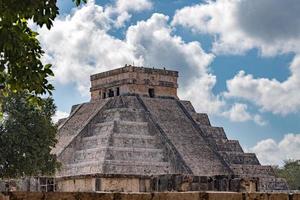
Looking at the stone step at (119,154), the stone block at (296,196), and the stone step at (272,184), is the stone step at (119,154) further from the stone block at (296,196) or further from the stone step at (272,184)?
the stone block at (296,196)

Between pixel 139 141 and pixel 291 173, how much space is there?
101 feet

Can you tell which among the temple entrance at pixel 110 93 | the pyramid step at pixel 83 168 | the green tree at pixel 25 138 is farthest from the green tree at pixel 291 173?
the green tree at pixel 25 138

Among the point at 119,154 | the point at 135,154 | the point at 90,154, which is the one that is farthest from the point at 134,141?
the point at 90,154

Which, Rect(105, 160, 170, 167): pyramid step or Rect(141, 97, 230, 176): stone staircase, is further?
Rect(141, 97, 230, 176): stone staircase

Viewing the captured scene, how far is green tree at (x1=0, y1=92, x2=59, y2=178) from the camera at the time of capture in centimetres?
3288

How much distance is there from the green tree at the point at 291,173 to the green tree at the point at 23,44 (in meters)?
58.2

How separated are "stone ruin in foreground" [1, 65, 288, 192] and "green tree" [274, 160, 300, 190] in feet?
61.7

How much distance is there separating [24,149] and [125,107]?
1581 centimetres

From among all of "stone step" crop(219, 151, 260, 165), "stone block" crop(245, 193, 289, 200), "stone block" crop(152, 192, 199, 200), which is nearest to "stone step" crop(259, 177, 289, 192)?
"stone step" crop(219, 151, 260, 165)

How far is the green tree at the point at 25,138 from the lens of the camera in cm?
3288

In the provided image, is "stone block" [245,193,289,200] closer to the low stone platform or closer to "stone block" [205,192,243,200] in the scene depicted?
the low stone platform

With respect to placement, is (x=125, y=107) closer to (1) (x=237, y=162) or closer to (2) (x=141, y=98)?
(2) (x=141, y=98)

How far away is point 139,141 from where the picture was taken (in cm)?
4534

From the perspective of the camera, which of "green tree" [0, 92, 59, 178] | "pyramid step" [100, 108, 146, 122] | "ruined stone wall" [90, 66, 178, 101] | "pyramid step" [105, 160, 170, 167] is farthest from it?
"ruined stone wall" [90, 66, 178, 101]
